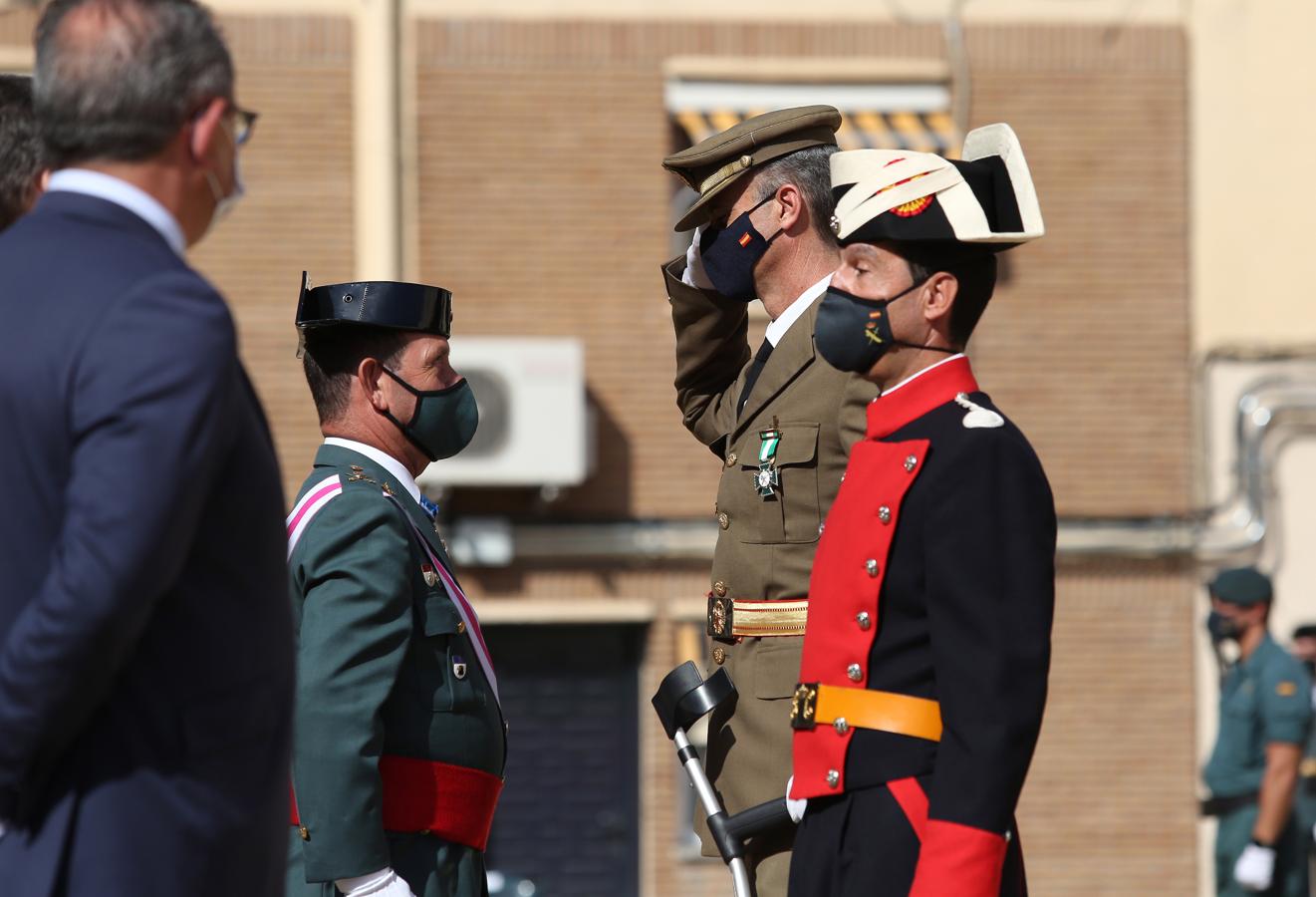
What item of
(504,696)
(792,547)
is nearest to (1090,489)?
(504,696)

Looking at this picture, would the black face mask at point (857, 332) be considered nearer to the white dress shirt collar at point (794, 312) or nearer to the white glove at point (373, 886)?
the white dress shirt collar at point (794, 312)

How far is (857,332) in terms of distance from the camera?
10.7 feet

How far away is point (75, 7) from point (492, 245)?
9.10 m

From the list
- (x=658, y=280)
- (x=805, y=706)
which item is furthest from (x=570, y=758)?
(x=805, y=706)

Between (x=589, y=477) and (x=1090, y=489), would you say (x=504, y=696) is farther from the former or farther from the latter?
(x=1090, y=489)

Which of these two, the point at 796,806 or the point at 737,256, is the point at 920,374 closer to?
the point at 796,806

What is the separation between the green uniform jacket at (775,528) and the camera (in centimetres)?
380

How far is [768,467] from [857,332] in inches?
26.5

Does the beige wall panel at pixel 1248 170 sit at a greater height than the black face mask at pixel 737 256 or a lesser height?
greater

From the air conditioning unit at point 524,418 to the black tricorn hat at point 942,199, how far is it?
7.85 metres

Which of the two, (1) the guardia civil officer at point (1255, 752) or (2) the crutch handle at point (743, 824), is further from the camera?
(1) the guardia civil officer at point (1255, 752)

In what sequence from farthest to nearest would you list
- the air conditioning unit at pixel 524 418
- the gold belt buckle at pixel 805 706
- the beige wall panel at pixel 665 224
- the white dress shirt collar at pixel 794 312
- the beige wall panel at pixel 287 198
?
the beige wall panel at pixel 665 224 < the beige wall panel at pixel 287 198 < the air conditioning unit at pixel 524 418 < the white dress shirt collar at pixel 794 312 < the gold belt buckle at pixel 805 706

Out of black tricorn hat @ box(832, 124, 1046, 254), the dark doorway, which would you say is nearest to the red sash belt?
black tricorn hat @ box(832, 124, 1046, 254)

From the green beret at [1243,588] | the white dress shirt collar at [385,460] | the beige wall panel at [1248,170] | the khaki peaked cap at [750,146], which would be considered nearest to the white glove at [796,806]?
the white dress shirt collar at [385,460]
